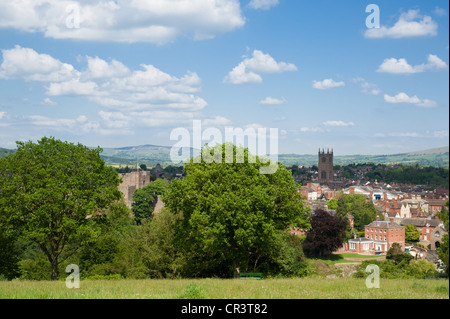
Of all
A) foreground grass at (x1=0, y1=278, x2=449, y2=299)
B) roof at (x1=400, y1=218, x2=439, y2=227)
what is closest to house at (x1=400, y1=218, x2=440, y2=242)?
roof at (x1=400, y1=218, x2=439, y2=227)

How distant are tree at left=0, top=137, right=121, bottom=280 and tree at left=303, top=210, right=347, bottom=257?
6458cm

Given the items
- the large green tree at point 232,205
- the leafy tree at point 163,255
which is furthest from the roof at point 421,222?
the leafy tree at point 163,255

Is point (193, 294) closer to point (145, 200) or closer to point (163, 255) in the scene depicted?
point (163, 255)

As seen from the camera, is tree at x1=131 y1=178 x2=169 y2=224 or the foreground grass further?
tree at x1=131 y1=178 x2=169 y2=224

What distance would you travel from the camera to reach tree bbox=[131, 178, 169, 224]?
109m

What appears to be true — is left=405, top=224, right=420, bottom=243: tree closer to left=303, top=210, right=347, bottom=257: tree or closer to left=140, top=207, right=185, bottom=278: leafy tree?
left=303, top=210, right=347, bottom=257: tree

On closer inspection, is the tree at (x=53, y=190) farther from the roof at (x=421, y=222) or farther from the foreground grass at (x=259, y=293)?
the roof at (x=421, y=222)

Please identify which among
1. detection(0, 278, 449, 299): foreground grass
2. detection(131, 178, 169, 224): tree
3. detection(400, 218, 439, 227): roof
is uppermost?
detection(0, 278, 449, 299): foreground grass

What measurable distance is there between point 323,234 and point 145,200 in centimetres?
4597

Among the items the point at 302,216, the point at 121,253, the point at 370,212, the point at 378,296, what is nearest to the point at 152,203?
the point at 370,212

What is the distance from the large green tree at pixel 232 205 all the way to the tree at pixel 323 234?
58274 millimetres

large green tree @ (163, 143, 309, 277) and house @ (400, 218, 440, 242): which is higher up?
large green tree @ (163, 143, 309, 277)
